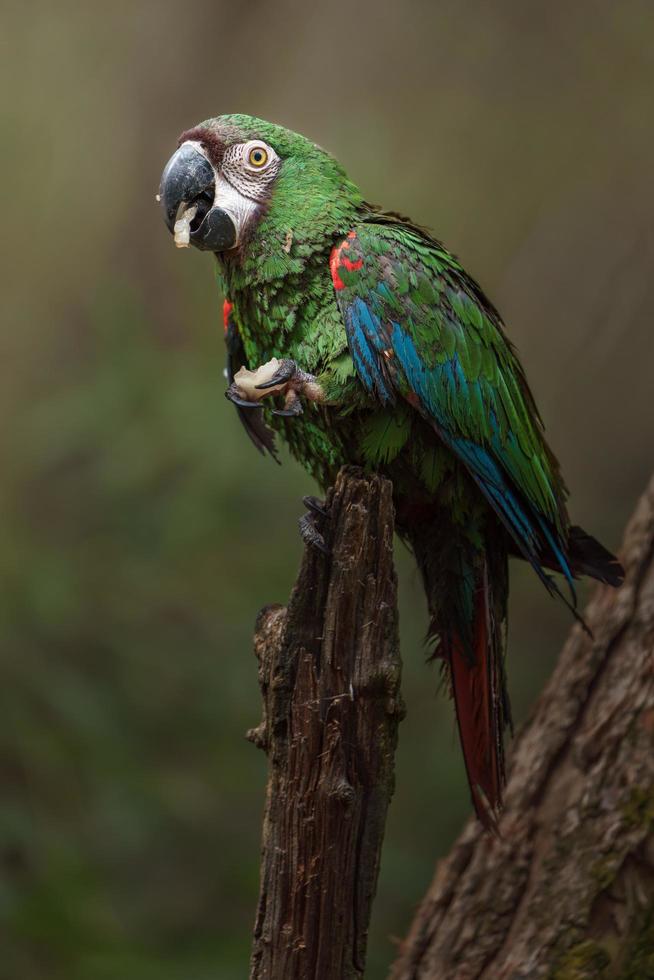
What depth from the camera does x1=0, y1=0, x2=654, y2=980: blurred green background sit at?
2873mm

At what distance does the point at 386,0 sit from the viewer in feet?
10.6

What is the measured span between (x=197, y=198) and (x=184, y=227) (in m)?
0.07

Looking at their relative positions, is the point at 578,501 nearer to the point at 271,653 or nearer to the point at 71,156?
the point at 271,653

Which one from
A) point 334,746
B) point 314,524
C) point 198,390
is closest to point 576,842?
point 334,746

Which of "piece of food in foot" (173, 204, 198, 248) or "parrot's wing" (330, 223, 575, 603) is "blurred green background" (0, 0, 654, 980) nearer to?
"parrot's wing" (330, 223, 575, 603)

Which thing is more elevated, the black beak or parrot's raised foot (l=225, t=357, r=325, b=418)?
the black beak

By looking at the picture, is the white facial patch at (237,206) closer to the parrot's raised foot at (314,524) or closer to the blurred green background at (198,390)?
the parrot's raised foot at (314,524)

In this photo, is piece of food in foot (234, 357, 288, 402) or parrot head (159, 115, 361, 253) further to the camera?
parrot head (159, 115, 361, 253)

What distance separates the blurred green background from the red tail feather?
890 mm

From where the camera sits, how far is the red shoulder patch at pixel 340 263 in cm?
173

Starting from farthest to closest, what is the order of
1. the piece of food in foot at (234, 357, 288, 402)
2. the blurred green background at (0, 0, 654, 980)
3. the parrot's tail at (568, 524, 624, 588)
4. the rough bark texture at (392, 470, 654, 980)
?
1. the blurred green background at (0, 0, 654, 980)
2. the rough bark texture at (392, 470, 654, 980)
3. the parrot's tail at (568, 524, 624, 588)
4. the piece of food in foot at (234, 357, 288, 402)

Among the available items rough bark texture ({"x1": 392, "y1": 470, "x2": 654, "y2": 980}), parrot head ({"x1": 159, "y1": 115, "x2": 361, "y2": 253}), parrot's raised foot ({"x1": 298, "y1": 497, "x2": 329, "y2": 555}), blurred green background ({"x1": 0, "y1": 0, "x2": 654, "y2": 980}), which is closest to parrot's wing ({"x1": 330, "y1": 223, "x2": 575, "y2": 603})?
parrot head ({"x1": 159, "y1": 115, "x2": 361, "y2": 253})

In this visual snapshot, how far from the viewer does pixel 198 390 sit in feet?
9.73

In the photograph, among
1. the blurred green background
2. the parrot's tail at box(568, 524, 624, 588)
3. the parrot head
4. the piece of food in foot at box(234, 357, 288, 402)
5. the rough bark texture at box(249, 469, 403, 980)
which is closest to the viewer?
the rough bark texture at box(249, 469, 403, 980)
